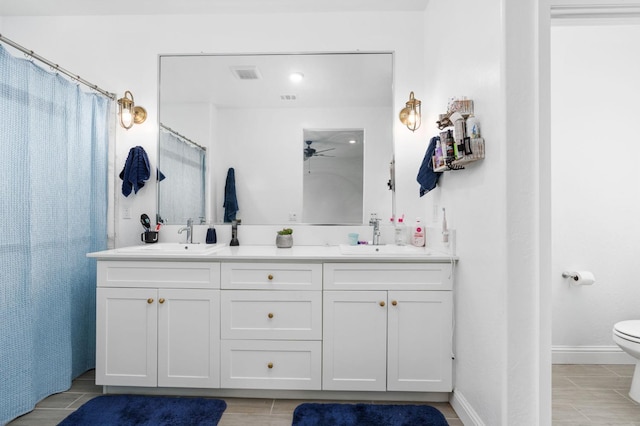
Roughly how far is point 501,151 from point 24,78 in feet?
8.12

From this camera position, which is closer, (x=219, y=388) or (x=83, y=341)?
(x=219, y=388)

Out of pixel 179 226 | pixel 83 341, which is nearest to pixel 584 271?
pixel 179 226

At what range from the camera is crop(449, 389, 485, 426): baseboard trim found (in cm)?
169

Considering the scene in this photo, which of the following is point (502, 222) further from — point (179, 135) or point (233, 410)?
point (179, 135)

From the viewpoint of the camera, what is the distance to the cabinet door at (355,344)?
1969 millimetres

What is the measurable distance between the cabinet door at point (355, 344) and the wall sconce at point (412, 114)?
1294mm

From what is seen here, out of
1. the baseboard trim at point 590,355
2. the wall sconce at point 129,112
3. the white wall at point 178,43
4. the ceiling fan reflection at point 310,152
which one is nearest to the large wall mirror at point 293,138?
the ceiling fan reflection at point 310,152

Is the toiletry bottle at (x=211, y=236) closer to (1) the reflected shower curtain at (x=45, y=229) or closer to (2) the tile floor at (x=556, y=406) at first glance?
(1) the reflected shower curtain at (x=45, y=229)

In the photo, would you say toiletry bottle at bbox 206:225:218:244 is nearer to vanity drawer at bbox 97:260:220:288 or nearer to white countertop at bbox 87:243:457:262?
white countertop at bbox 87:243:457:262

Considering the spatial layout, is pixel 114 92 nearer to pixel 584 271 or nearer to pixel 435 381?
pixel 435 381

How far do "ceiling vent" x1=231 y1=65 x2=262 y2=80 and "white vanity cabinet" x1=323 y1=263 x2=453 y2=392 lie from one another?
1.66 meters

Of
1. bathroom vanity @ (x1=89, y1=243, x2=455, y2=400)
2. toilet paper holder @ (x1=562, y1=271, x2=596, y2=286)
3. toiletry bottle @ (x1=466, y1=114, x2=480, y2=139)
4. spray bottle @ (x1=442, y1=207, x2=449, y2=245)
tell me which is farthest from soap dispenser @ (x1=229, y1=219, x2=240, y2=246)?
toilet paper holder @ (x1=562, y1=271, x2=596, y2=286)

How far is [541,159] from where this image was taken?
142 cm

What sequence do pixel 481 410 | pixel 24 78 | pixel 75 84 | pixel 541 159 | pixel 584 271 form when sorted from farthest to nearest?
pixel 584 271, pixel 75 84, pixel 24 78, pixel 481 410, pixel 541 159
